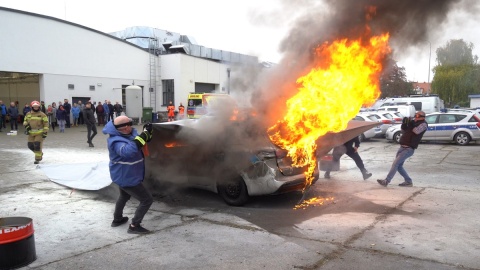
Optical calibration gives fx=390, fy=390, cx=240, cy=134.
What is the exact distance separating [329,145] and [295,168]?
128 cm

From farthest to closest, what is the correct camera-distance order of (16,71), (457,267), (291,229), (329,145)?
(16,71) < (329,145) < (291,229) < (457,267)

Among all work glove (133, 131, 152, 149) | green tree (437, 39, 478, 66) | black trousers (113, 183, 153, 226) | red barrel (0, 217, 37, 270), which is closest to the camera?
red barrel (0, 217, 37, 270)

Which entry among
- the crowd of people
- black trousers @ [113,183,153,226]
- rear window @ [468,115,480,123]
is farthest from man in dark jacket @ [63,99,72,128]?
rear window @ [468,115,480,123]

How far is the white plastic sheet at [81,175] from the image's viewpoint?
26.6 ft

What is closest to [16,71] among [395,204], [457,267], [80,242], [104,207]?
[104,207]

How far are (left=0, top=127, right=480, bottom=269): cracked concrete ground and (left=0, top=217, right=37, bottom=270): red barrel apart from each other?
0.16 meters

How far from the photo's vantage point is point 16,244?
434 centimetres

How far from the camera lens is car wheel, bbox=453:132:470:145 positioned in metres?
16.3

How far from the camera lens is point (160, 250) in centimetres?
491

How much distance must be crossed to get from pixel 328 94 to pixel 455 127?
1243cm

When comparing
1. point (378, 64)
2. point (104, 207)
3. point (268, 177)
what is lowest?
point (104, 207)

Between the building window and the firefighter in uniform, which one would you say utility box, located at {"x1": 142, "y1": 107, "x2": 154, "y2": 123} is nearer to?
the building window

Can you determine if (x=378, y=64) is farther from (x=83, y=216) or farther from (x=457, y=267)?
(x=83, y=216)

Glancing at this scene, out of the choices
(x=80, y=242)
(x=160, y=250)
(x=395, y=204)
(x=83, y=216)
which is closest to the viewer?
(x=160, y=250)
